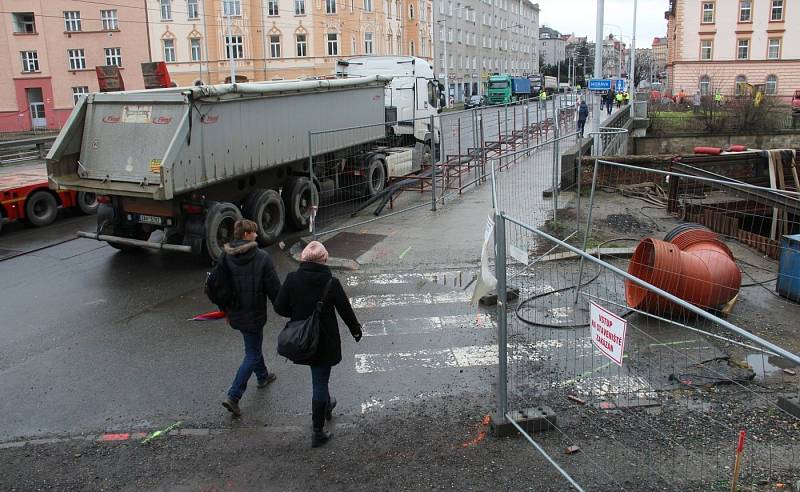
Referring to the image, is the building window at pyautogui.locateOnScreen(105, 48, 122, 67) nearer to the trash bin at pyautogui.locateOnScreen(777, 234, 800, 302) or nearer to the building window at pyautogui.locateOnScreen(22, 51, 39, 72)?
the building window at pyautogui.locateOnScreen(22, 51, 39, 72)

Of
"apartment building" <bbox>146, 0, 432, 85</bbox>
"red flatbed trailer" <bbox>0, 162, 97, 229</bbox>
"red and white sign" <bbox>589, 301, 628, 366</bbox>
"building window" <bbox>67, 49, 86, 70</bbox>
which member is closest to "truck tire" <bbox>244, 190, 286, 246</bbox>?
"red flatbed trailer" <bbox>0, 162, 97, 229</bbox>

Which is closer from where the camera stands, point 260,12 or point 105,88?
point 105,88

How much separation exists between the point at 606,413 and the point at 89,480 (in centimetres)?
418

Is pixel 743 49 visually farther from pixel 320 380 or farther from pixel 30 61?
pixel 320 380

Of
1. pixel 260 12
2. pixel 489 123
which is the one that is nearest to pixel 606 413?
pixel 489 123

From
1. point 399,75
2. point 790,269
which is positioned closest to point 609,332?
point 790,269

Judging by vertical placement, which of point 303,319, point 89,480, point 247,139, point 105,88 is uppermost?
point 105,88

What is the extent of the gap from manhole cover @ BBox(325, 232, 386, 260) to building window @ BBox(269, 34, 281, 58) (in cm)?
5372

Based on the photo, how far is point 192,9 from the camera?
60406mm

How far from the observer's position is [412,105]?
21.9 m

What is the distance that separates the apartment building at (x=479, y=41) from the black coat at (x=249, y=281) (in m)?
61.5

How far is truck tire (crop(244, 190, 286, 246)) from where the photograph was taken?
1235cm

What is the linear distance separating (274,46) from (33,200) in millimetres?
51217

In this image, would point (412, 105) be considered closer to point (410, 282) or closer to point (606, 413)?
point (410, 282)
